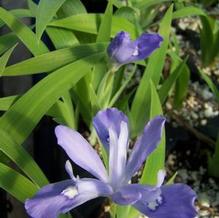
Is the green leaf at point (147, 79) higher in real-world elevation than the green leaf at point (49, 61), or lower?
lower

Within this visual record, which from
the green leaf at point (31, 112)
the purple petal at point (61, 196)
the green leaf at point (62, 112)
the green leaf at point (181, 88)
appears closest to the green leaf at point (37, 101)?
the green leaf at point (31, 112)

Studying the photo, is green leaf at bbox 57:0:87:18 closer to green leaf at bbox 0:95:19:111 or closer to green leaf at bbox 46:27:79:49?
green leaf at bbox 46:27:79:49

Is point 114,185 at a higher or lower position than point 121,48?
lower

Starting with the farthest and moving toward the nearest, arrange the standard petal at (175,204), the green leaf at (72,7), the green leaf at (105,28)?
1. the green leaf at (72,7)
2. the green leaf at (105,28)
3. the standard petal at (175,204)

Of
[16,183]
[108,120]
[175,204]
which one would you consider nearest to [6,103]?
[16,183]

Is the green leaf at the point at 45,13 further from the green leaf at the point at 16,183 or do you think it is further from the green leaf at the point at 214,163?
the green leaf at the point at 214,163

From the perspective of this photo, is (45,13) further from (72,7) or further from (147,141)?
(147,141)

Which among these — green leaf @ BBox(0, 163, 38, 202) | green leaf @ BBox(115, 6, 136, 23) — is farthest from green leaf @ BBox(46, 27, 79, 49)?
green leaf @ BBox(0, 163, 38, 202)
